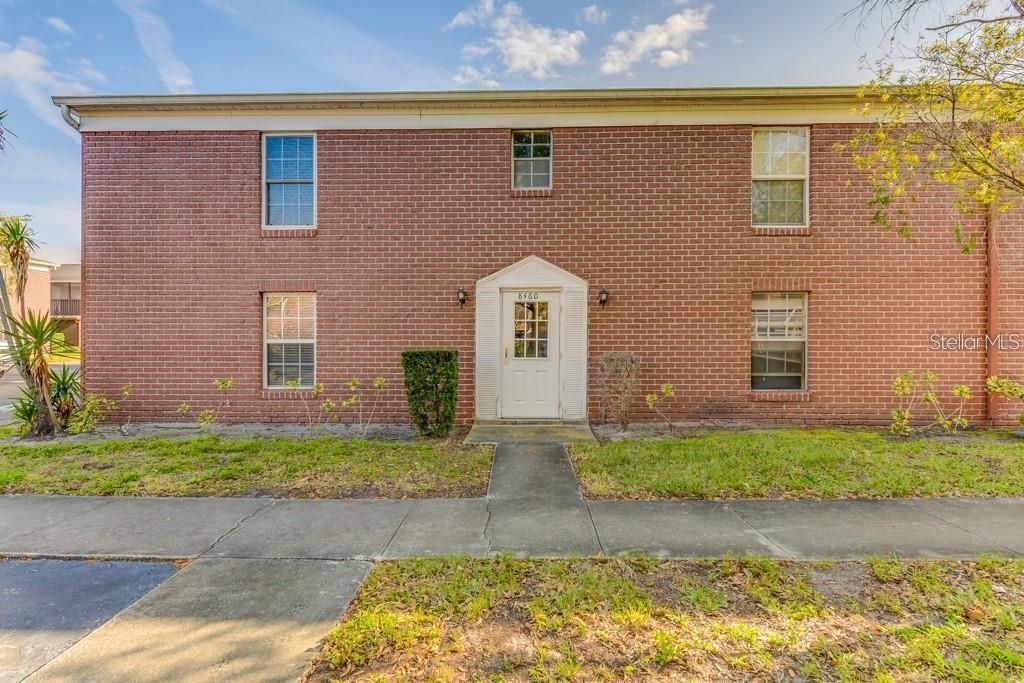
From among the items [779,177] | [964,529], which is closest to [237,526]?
[964,529]

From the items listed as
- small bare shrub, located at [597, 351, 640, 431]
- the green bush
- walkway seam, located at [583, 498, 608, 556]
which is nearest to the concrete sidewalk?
walkway seam, located at [583, 498, 608, 556]

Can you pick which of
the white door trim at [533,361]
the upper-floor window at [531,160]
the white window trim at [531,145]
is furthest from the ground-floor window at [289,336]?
the upper-floor window at [531,160]

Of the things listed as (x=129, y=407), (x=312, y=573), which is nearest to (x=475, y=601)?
(x=312, y=573)

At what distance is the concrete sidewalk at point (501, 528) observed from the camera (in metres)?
3.52

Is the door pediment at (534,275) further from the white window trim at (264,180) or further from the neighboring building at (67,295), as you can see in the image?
the neighboring building at (67,295)

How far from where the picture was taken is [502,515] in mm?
4223

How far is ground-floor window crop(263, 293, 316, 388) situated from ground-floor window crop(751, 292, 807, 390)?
788 centimetres

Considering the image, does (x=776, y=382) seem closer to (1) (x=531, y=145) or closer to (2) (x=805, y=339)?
(2) (x=805, y=339)

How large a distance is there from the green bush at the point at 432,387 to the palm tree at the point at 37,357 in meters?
5.68

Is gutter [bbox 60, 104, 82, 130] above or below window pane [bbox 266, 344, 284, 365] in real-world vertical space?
above

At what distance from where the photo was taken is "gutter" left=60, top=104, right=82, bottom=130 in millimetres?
7848

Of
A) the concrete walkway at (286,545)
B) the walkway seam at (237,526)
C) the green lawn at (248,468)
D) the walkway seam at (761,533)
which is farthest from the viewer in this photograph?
the green lawn at (248,468)

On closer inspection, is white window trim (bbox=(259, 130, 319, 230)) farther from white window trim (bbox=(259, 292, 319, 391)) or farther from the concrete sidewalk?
the concrete sidewalk

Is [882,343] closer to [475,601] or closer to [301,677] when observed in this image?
[475,601]
